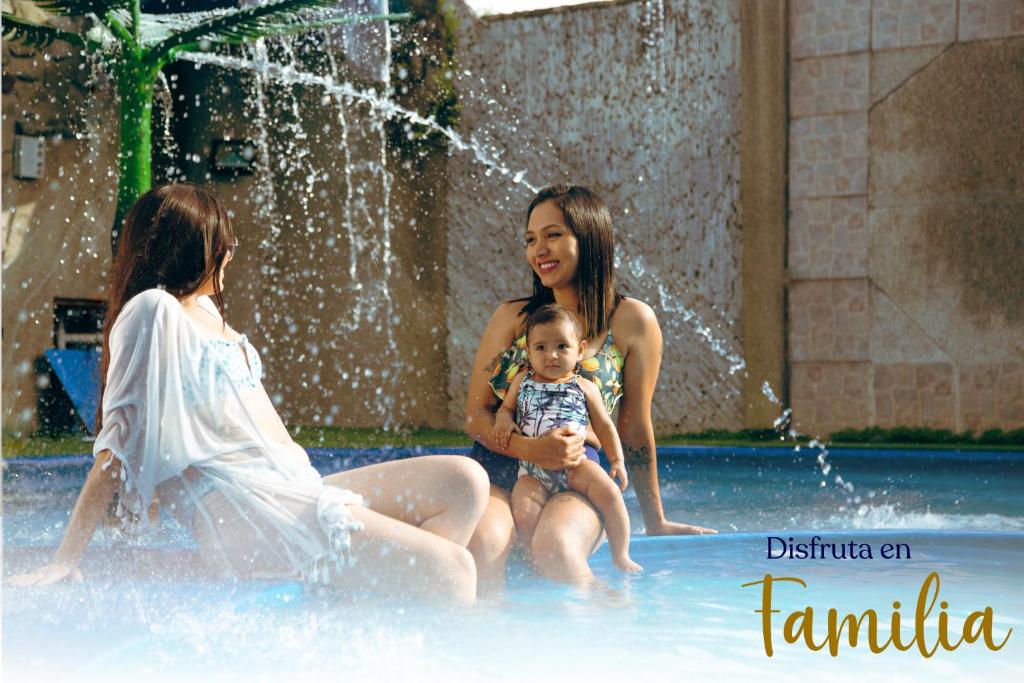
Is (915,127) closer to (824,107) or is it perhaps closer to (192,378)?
(824,107)

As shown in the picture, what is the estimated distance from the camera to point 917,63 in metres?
7.28

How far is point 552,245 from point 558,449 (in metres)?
0.52

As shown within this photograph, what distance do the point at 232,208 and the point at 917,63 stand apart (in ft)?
17.6

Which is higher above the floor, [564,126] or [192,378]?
[564,126]

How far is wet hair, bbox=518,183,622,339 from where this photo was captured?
2.56 meters

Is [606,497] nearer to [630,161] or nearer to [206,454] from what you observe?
[206,454]

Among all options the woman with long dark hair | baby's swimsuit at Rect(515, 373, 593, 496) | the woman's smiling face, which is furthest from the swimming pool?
the woman's smiling face

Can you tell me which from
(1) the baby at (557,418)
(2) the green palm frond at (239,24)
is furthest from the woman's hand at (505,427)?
(2) the green palm frond at (239,24)

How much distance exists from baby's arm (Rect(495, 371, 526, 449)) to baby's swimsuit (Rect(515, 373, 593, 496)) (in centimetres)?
1

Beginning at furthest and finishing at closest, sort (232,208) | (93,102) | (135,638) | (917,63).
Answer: (232,208) < (93,102) < (917,63) < (135,638)

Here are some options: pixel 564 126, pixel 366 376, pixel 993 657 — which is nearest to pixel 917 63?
pixel 564 126

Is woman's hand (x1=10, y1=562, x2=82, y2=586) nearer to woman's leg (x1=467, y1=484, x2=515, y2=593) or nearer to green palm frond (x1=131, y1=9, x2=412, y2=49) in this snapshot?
woman's leg (x1=467, y1=484, x2=515, y2=593)

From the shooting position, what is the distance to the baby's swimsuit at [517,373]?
2578 millimetres

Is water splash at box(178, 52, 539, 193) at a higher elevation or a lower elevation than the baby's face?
higher
